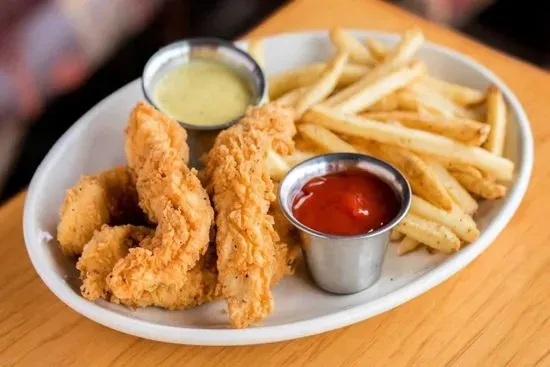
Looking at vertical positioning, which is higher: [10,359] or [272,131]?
[272,131]

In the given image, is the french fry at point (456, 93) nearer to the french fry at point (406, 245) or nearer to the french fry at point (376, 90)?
the french fry at point (376, 90)

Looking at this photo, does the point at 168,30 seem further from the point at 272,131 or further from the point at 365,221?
the point at 365,221

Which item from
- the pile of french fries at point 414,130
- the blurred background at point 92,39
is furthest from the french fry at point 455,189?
the blurred background at point 92,39

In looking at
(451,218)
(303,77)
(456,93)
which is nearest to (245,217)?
(451,218)

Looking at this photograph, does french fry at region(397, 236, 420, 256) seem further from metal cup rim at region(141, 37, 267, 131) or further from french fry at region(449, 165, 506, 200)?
metal cup rim at region(141, 37, 267, 131)

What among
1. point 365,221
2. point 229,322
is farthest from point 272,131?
point 229,322

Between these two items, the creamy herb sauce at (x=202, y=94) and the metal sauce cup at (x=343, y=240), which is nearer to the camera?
the metal sauce cup at (x=343, y=240)
